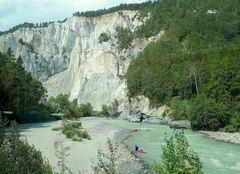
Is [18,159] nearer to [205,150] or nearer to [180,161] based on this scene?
[180,161]

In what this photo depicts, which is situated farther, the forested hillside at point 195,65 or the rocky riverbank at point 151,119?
the rocky riverbank at point 151,119

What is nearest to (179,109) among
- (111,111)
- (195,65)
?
(195,65)

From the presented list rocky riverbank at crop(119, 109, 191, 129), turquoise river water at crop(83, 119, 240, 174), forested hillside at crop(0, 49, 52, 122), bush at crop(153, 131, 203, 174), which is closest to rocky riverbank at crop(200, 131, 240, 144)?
turquoise river water at crop(83, 119, 240, 174)

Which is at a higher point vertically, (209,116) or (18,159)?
(209,116)

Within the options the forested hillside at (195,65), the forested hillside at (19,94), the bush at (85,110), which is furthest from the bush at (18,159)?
the bush at (85,110)

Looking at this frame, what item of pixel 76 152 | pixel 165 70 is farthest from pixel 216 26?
pixel 76 152

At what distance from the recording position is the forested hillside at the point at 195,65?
9917cm

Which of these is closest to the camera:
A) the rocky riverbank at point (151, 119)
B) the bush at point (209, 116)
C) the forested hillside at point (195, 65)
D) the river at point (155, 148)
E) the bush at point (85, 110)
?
the river at point (155, 148)

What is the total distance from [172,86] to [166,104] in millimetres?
5309

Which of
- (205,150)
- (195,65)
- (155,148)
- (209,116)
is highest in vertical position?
(195,65)

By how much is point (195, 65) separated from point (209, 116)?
3469 cm

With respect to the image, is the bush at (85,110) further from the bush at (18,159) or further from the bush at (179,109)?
the bush at (18,159)

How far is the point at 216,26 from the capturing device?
508 ft

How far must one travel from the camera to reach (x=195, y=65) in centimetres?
12731
